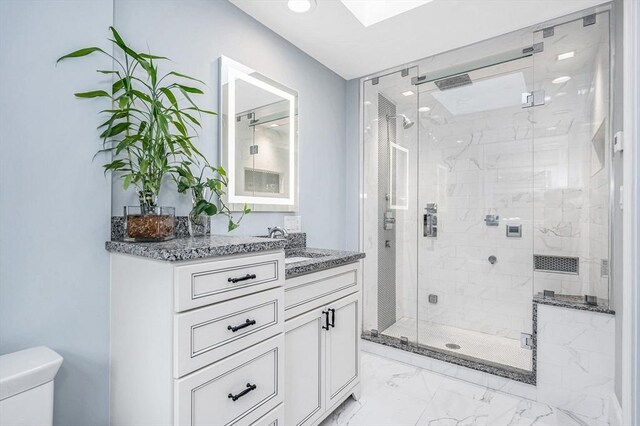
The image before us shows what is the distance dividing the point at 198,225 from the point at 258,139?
0.70 m

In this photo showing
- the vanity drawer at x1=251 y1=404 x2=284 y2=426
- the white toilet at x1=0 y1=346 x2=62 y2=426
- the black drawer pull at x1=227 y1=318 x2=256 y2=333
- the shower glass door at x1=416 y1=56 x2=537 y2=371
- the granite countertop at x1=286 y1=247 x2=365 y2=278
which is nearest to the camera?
the white toilet at x1=0 y1=346 x2=62 y2=426

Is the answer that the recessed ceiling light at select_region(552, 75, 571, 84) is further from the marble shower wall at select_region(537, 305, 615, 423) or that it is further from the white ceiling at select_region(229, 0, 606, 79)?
the marble shower wall at select_region(537, 305, 615, 423)

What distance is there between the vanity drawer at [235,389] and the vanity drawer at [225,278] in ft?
0.74

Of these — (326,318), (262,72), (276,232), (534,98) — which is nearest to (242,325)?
(326,318)

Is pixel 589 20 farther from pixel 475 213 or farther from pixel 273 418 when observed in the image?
pixel 273 418

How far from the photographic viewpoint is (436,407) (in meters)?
1.88

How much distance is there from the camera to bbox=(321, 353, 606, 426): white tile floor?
1.75 m

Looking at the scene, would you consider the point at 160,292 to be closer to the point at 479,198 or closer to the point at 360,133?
the point at 360,133

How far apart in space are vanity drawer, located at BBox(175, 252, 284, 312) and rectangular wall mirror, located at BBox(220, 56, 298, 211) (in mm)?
679

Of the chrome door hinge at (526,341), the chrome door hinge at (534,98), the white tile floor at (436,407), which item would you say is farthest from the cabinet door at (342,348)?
the chrome door hinge at (534,98)

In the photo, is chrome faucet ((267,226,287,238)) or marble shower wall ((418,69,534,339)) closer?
chrome faucet ((267,226,287,238))

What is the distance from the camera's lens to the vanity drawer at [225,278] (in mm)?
966

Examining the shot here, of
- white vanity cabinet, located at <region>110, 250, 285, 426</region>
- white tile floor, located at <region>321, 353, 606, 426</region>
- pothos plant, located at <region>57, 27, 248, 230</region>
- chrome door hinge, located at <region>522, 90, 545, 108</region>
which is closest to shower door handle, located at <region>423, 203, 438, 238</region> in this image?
chrome door hinge, located at <region>522, 90, 545, 108</region>

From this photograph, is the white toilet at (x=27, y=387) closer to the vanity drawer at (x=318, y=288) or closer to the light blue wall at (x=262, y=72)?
the light blue wall at (x=262, y=72)
